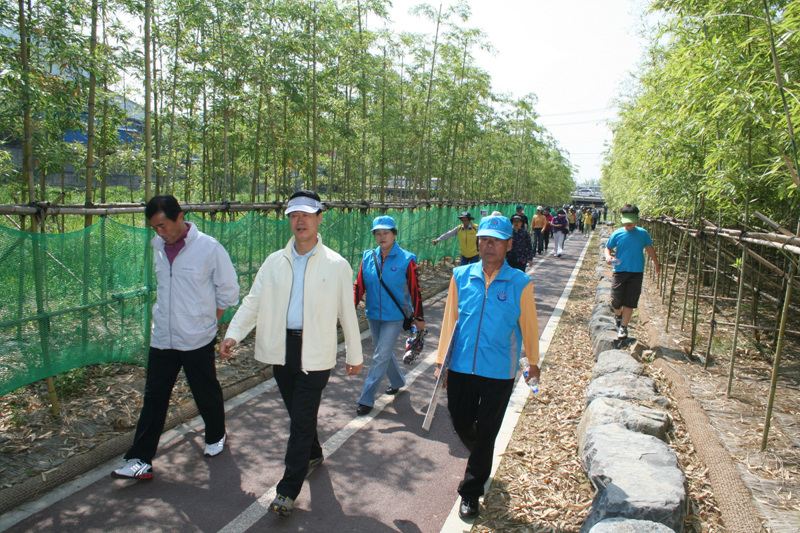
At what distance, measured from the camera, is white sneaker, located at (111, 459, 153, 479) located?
12.2 ft

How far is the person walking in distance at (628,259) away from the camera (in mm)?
7344

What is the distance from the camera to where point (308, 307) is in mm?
3422

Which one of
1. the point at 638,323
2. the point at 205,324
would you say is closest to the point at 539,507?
the point at 205,324

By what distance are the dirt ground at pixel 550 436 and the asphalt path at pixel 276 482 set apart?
285 millimetres

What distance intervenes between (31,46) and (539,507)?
5.84 meters

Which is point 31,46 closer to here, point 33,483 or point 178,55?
point 33,483

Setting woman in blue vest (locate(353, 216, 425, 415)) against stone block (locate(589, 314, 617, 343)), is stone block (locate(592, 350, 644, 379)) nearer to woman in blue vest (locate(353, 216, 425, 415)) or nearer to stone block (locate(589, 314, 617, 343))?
stone block (locate(589, 314, 617, 343))

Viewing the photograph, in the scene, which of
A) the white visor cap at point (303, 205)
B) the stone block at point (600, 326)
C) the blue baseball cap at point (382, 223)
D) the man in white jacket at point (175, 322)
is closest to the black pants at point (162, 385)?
the man in white jacket at point (175, 322)

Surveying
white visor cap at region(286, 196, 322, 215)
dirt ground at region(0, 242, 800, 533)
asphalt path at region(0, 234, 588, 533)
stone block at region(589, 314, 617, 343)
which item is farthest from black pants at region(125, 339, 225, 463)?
stone block at region(589, 314, 617, 343)

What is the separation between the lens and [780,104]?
168 inches

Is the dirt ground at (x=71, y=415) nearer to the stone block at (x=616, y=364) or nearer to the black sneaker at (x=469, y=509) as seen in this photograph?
the black sneaker at (x=469, y=509)

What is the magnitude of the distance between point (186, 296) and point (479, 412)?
7.17ft

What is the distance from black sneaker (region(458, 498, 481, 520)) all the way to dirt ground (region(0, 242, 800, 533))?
0.10 meters

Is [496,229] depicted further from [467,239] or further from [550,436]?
[467,239]
